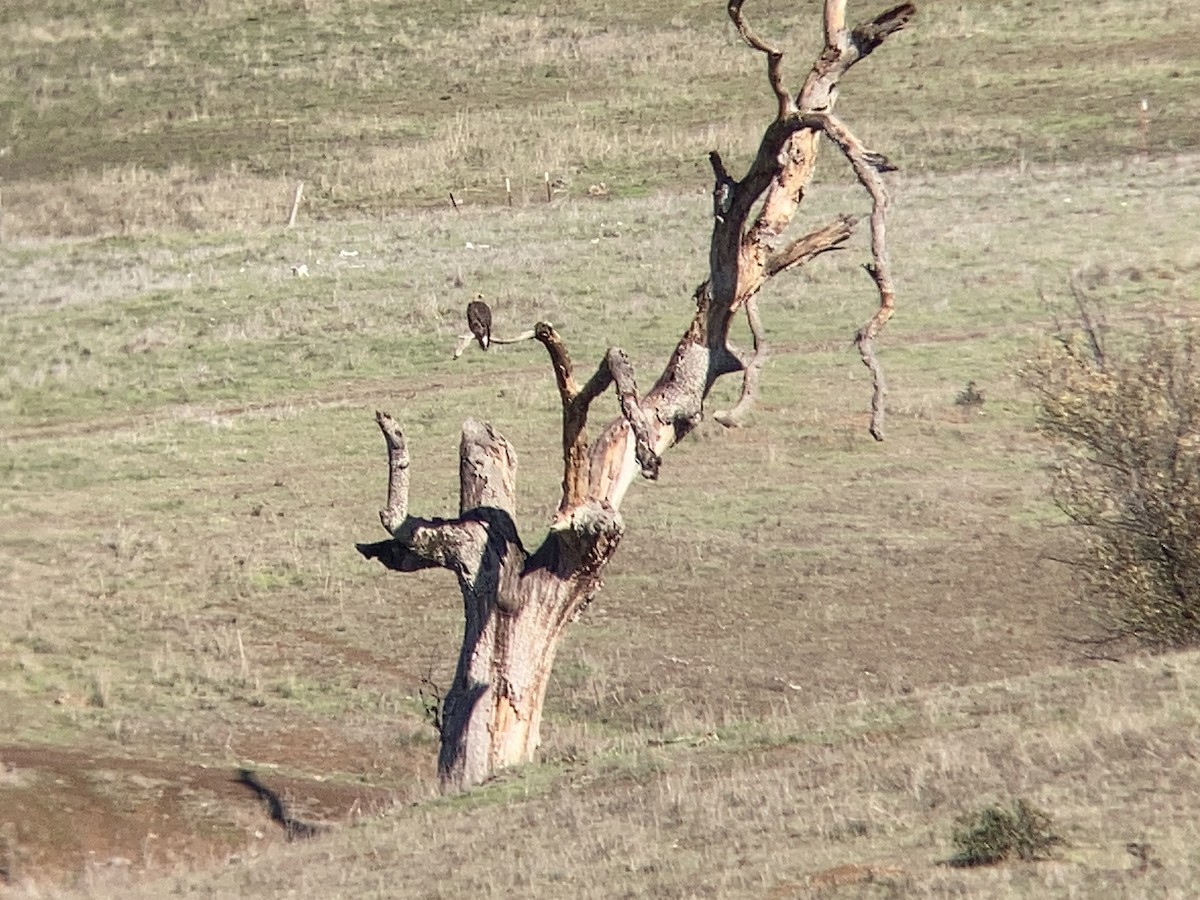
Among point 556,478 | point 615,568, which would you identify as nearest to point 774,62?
point 615,568

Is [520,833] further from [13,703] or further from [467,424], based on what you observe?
[13,703]

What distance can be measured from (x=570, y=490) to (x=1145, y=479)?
456 cm

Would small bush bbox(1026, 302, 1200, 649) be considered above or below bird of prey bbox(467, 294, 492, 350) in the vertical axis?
below

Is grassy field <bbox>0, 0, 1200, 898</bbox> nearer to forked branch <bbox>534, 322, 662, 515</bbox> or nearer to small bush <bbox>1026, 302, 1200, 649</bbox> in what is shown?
small bush <bbox>1026, 302, 1200, 649</bbox>

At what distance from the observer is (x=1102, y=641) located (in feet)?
52.0

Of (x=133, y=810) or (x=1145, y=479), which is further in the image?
(x=1145, y=479)

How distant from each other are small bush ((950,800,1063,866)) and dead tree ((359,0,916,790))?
4828 mm

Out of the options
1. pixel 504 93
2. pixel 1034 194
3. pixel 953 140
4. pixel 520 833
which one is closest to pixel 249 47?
pixel 504 93

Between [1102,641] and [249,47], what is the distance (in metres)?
44.7

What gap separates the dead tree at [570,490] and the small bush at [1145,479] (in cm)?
279

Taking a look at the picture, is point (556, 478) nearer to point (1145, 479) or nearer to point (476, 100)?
point (1145, 479)

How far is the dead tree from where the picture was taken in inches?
534

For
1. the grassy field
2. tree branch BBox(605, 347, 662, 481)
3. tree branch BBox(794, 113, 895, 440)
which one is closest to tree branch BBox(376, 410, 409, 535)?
tree branch BBox(605, 347, 662, 481)

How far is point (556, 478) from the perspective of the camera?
934 inches
